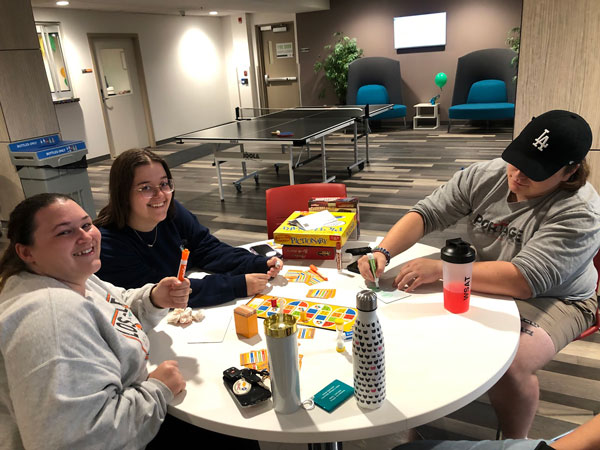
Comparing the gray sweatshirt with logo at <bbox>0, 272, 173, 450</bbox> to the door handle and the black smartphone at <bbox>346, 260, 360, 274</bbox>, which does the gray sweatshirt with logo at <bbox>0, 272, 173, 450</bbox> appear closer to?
the black smartphone at <bbox>346, 260, 360, 274</bbox>

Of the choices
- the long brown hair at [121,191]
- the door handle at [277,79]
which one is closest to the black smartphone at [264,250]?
the long brown hair at [121,191]

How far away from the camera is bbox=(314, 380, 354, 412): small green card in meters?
1.08

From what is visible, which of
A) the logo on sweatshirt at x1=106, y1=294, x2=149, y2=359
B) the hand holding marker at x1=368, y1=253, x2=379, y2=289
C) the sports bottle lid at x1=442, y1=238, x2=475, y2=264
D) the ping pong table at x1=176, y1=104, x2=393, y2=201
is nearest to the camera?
the logo on sweatshirt at x1=106, y1=294, x2=149, y2=359

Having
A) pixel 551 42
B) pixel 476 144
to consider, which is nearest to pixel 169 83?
pixel 476 144

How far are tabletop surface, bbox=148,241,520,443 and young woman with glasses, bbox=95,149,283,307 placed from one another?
0.31ft

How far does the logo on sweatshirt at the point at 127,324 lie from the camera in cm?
124

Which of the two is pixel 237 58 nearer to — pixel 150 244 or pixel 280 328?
pixel 150 244

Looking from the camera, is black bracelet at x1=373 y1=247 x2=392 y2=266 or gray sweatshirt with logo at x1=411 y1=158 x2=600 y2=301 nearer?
gray sweatshirt with logo at x1=411 y1=158 x2=600 y2=301

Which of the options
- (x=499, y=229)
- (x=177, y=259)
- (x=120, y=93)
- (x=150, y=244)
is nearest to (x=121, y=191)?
(x=150, y=244)

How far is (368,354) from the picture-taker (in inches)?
39.9

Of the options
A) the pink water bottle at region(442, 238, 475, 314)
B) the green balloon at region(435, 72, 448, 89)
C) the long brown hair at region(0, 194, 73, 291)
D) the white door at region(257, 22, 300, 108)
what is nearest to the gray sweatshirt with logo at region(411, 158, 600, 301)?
the pink water bottle at region(442, 238, 475, 314)

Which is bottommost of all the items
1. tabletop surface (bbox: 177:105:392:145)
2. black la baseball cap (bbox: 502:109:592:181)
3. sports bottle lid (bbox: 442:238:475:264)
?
tabletop surface (bbox: 177:105:392:145)

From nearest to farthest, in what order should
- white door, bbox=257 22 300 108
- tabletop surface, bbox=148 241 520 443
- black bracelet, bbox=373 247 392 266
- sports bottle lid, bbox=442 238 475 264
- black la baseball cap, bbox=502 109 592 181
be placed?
tabletop surface, bbox=148 241 520 443
sports bottle lid, bbox=442 238 475 264
black la baseball cap, bbox=502 109 592 181
black bracelet, bbox=373 247 392 266
white door, bbox=257 22 300 108

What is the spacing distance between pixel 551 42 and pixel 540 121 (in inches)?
44.7
